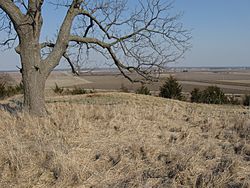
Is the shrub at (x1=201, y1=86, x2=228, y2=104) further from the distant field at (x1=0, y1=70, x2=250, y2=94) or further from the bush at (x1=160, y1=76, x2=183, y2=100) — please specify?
the distant field at (x1=0, y1=70, x2=250, y2=94)

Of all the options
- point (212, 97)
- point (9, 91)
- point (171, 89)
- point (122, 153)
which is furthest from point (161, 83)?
point (122, 153)

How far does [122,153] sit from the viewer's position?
526 cm

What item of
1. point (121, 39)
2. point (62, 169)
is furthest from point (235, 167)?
point (121, 39)

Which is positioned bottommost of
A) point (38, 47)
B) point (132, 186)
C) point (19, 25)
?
point (132, 186)

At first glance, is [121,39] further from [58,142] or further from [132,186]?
[132,186]

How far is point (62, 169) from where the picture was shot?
4457 mm

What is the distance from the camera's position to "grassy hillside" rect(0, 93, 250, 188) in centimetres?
428

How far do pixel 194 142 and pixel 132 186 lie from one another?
7.80 ft

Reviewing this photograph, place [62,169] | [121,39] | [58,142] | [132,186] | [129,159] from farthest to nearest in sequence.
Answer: [121,39] → [58,142] → [129,159] → [62,169] → [132,186]

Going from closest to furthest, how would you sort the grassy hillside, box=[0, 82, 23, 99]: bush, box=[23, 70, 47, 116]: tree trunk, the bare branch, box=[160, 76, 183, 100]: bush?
the grassy hillside
the bare branch
box=[23, 70, 47, 116]: tree trunk
box=[160, 76, 183, 100]: bush
box=[0, 82, 23, 99]: bush

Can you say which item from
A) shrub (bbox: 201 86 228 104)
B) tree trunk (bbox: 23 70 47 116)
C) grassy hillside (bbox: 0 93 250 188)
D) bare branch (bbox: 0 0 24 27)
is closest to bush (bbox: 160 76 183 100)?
shrub (bbox: 201 86 228 104)

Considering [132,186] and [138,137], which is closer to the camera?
[132,186]

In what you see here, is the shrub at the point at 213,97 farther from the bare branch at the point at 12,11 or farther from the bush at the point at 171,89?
the bare branch at the point at 12,11

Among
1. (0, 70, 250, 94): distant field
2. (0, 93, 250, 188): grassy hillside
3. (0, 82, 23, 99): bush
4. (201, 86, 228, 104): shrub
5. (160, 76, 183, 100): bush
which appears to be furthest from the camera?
(0, 70, 250, 94): distant field
